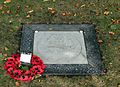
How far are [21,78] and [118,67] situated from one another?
6.98 ft

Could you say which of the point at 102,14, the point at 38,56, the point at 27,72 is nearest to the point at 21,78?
the point at 27,72

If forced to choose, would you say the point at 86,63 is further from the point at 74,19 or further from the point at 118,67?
the point at 74,19

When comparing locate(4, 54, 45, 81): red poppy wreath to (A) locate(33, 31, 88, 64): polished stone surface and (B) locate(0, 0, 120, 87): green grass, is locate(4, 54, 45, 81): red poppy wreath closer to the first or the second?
(B) locate(0, 0, 120, 87): green grass

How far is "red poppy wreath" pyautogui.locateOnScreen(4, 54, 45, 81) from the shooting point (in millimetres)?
5386

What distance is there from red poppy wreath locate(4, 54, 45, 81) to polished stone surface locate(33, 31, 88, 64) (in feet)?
0.70

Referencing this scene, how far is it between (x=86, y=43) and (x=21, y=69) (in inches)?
66.8

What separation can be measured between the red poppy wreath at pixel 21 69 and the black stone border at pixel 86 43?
0.61 feet

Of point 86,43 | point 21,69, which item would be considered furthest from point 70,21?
point 21,69

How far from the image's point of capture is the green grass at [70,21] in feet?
17.9

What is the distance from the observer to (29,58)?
5.32 m

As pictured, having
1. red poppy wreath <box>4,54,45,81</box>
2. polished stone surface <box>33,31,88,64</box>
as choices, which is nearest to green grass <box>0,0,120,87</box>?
red poppy wreath <box>4,54,45,81</box>

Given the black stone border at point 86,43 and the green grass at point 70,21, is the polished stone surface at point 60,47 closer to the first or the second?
the black stone border at point 86,43

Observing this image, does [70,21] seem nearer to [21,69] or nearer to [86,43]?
[86,43]

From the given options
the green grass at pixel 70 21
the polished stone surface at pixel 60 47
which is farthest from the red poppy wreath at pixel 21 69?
the polished stone surface at pixel 60 47
